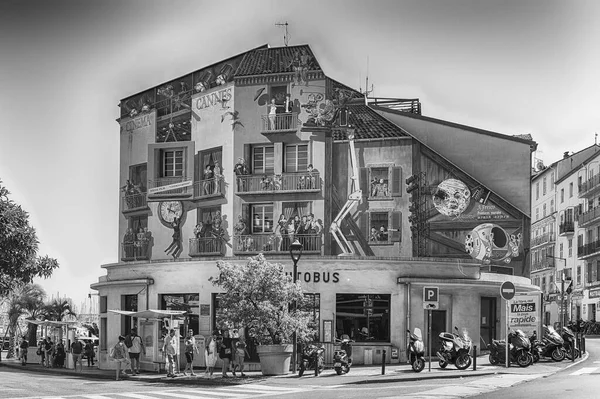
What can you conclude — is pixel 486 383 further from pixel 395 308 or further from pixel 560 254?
pixel 560 254

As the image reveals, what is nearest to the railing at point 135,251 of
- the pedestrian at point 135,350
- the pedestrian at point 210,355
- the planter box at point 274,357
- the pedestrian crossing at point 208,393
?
the pedestrian at point 135,350

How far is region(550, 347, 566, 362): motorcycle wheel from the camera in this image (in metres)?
38.8

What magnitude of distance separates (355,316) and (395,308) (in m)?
1.77

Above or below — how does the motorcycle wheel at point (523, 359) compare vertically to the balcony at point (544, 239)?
below

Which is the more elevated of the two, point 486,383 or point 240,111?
point 240,111

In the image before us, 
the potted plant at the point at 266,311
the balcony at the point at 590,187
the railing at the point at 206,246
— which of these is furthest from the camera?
the balcony at the point at 590,187

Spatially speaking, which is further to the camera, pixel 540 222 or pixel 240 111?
pixel 540 222

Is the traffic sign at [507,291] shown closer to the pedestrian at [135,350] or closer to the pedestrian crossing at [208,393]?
the pedestrian crossing at [208,393]

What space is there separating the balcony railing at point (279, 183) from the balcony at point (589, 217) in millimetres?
46033

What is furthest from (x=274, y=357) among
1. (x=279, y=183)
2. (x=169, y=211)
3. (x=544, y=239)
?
(x=544, y=239)

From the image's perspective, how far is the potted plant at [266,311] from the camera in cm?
3550

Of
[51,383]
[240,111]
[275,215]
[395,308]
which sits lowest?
[51,383]

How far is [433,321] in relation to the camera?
138 ft

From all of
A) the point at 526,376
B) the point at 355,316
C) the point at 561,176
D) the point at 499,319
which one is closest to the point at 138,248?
the point at 355,316
